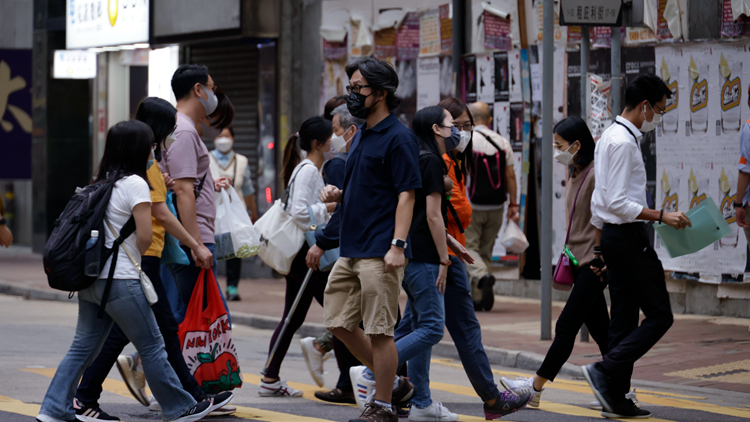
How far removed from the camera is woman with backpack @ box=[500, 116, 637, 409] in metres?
6.42

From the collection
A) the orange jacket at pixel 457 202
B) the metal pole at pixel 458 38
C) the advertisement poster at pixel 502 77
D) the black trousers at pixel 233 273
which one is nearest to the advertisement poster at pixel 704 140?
Answer: the advertisement poster at pixel 502 77

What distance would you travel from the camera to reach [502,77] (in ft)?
42.3

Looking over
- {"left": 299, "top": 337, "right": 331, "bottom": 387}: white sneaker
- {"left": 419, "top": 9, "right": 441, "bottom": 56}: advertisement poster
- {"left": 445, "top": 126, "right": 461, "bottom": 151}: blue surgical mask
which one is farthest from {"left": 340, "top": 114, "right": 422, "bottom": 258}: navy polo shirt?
{"left": 419, "top": 9, "right": 441, "bottom": 56}: advertisement poster

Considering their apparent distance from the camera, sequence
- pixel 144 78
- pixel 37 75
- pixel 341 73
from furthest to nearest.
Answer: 1. pixel 37 75
2. pixel 144 78
3. pixel 341 73

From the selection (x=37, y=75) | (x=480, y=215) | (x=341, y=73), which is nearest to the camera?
(x=480, y=215)

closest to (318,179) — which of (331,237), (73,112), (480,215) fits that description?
(331,237)

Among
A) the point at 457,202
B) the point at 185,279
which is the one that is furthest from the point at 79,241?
the point at 457,202

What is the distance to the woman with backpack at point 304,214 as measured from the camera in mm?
6984

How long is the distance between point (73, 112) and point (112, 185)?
16.5m

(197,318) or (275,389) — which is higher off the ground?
(197,318)

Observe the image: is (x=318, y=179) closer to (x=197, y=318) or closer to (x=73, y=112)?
(x=197, y=318)

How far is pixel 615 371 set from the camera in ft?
20.0

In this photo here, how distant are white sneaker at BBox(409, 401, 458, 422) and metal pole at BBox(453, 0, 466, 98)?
22.8ft

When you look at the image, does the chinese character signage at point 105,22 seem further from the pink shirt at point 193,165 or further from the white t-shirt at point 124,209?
the white t-shirt at point 124,209
